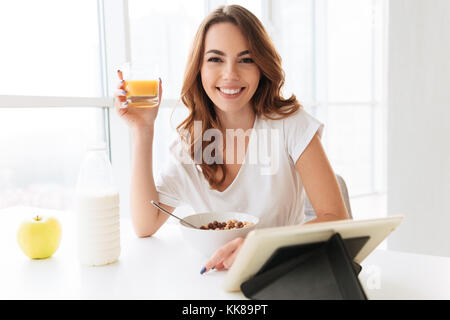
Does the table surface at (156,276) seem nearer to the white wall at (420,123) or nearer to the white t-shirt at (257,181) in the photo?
the white t-shirt at (257,181)

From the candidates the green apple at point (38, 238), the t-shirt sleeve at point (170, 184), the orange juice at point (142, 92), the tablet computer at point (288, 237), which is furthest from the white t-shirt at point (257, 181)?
the tablet computer at point (288, 237)

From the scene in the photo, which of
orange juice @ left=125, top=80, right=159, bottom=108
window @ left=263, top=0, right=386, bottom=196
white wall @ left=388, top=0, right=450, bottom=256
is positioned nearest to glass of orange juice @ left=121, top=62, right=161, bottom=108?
orange juice @ left=125, top=80, right=159, bottom=108

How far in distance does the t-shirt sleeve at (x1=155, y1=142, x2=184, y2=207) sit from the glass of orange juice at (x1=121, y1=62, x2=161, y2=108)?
290 millimetres

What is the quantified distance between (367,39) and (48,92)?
3.94 metres

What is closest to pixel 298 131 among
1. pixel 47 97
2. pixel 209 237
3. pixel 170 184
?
pixel 170 184

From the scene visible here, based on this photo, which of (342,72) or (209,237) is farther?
(342,72)

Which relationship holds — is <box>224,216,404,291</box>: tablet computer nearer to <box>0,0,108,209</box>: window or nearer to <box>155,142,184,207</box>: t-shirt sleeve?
<box>155,142,184,207</box>: t-shirt sleeve

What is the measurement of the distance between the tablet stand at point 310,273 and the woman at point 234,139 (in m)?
0.53

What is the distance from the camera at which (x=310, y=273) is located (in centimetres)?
72

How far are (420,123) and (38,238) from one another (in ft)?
5.90

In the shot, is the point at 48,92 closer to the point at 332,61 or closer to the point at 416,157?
the point at 416,157

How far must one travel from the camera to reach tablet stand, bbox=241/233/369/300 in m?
0.69

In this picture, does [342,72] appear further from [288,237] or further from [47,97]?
[288,237]

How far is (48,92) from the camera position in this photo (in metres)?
2.08
